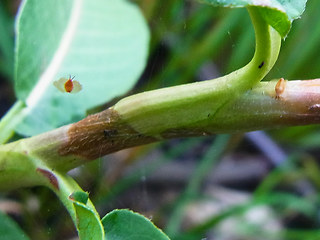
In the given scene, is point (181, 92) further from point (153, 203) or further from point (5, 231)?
point (153, 203)

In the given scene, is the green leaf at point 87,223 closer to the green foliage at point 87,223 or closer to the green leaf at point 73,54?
the green foliage at point 87,223

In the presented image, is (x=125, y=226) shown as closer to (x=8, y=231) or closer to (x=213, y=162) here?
(x=8, y=231)

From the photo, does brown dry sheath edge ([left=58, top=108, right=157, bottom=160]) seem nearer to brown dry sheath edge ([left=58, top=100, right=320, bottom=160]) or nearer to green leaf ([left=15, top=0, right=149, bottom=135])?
brown dry sheath edge ([left=58, top=100, right=320, bottom=160])

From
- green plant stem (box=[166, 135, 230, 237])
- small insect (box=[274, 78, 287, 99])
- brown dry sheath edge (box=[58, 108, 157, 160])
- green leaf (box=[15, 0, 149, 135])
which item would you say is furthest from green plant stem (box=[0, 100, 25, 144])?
green plant stem (box=[166, 135, 230, 237])

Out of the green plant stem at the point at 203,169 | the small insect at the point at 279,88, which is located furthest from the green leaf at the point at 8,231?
the green plant stem at the point at 203,169

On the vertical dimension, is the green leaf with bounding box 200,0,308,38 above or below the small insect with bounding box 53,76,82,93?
above

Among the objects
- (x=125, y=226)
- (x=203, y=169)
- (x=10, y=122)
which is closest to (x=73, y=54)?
(x=10, y=122)

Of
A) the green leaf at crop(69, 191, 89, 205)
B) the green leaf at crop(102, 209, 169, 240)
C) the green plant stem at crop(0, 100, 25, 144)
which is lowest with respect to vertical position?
the green plant stem at crop(0, 100, 25, 144)
